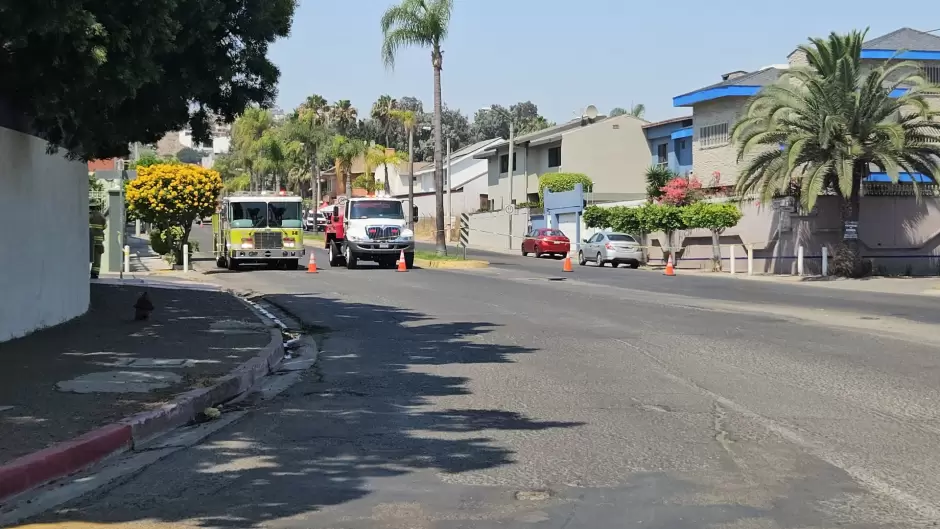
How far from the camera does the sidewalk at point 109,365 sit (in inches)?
316

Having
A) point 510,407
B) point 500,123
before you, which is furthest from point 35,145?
point 500,123

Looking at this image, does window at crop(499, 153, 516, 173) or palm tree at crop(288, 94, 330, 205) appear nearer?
window at crop(499, 153, 516, 173)

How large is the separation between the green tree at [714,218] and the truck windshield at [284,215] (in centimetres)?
1413

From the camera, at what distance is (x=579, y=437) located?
26.4 feet

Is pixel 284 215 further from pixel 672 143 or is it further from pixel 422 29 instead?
pixel 672 143

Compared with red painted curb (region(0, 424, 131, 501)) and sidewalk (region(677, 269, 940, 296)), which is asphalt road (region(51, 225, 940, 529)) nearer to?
red painted curb (region(0, 424, 131, 501))

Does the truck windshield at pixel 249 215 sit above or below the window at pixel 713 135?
below

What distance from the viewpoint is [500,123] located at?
129m

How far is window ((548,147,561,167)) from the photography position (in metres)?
65.1

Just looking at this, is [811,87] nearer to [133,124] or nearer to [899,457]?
[133,124]

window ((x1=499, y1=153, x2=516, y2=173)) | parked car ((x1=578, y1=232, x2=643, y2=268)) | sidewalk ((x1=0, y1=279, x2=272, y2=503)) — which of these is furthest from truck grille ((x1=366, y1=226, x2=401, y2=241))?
window ((x1=499, y1=153, x2=516, y2=173))

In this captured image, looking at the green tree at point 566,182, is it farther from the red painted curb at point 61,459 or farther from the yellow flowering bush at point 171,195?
the red painted curb at point 61,459

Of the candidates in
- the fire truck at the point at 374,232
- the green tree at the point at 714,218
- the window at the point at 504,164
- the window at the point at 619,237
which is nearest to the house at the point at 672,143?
the window at the point at 504,164

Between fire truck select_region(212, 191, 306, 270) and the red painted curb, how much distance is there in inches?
1021
